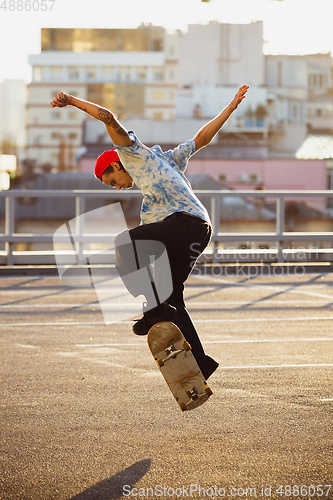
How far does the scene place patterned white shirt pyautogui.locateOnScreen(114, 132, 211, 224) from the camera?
4.61 m

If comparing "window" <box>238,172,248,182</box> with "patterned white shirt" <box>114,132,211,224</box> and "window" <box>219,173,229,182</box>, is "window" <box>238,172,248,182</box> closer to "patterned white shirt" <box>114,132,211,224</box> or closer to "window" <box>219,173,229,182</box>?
"window" <box>219,173,229,182</box>

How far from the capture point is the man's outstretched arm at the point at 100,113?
4.29m

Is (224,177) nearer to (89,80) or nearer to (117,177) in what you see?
(89,80)

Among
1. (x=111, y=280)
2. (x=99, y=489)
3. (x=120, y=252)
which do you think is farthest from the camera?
(x=111, y=280)

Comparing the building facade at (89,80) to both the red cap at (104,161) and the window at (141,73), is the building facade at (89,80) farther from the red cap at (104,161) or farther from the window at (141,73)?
the red cap at (104,161)

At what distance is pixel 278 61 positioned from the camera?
97.0 metres

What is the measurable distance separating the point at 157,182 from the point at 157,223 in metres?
0.25

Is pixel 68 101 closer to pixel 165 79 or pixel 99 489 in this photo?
pixel 99 489

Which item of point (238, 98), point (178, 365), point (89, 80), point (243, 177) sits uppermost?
point (89, 80)

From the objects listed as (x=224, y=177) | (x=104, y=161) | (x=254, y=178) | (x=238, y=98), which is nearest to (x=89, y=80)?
(x=224, y=177)

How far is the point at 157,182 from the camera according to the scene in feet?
15.1

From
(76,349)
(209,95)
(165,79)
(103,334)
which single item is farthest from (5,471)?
(165,79)

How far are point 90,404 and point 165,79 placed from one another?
121 meters

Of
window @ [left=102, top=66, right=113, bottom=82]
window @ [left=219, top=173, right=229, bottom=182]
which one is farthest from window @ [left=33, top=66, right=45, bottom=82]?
window @ [left=219, top=173, right=229, bottom=182]
